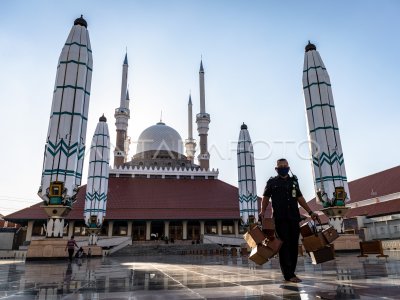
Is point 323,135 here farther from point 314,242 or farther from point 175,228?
point 175,228

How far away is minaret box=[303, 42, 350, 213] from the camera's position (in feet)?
59.6

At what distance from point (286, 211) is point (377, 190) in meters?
34.7

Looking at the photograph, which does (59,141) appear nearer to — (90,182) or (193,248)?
(90,182)

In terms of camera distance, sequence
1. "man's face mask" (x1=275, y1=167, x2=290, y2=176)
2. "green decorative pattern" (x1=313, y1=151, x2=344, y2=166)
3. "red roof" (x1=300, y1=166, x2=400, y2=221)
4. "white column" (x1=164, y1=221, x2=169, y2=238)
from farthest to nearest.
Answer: "white column" (x1=164, y1=221, x2=169, y2=238), "red roof" (x1=300, y1=166, x2=400, y2=221), "green decorative pattern" (x1=313, y1=151, x2=344, y2=166), "man's face mask" (x1=275, y1=167, x2=290, y2=176)

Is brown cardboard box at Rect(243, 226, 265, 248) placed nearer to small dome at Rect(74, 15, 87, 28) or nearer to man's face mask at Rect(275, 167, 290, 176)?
man's face mask at Rect(275, 167, 290, 176)

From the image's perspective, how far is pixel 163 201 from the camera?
41031 mm

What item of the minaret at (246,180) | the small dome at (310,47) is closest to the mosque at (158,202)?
the minaret at (246,180)

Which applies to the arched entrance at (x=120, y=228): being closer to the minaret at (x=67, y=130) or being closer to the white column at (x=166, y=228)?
the white column at (x=166, y=228)

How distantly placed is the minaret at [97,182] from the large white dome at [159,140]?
28.1 metres

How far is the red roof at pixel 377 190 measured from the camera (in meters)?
29.6

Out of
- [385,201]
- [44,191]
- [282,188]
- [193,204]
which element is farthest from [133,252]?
[282,188]

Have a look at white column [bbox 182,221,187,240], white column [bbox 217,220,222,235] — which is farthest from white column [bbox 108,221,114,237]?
white column [bbox 217,220,222,235]

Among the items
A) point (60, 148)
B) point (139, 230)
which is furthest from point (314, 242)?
point (139, 230)

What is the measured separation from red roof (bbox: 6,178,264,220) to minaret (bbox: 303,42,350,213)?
21321mm
